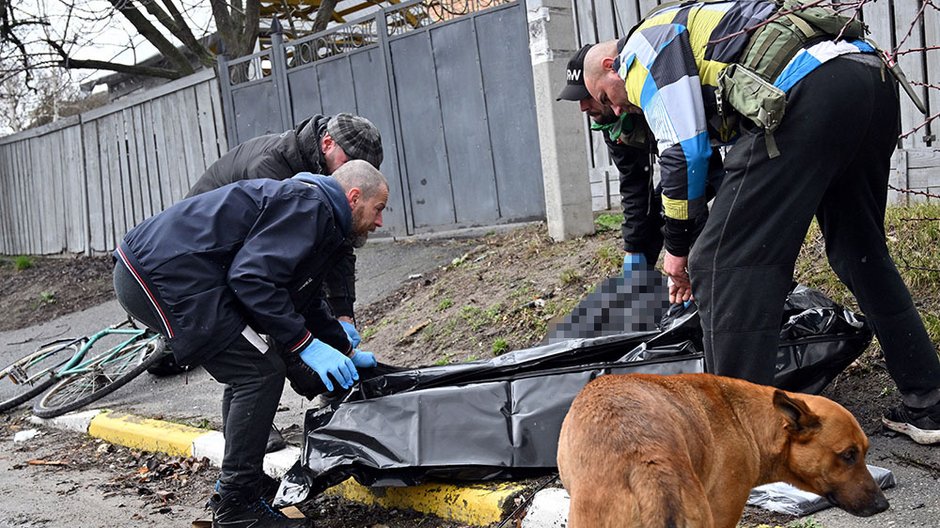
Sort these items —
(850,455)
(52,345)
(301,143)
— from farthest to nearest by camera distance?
1. (52,345)
2. (301,143)
3. (850,455)

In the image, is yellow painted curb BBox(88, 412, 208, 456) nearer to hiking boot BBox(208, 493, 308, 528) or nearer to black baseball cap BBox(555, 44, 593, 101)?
hiking boot BBox(208, 493, 308, 528)

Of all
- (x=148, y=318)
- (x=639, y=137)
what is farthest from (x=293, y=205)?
(x=639, y=137)

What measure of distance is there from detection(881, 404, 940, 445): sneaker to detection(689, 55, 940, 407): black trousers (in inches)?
33.3

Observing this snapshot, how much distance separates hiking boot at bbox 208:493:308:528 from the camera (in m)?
3.91

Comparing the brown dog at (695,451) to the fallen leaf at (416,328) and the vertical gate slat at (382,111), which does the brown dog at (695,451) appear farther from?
the vertical gate slat at (382,111)

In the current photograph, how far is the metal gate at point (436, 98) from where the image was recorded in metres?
8.82

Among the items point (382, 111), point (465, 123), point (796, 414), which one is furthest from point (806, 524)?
point (382, 111)

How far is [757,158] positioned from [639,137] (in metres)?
1.03

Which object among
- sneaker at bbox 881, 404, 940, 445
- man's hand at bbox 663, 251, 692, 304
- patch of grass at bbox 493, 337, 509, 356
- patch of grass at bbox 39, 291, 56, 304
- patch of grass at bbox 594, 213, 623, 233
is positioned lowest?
sneaker at bbox 881, 404, 940, 445

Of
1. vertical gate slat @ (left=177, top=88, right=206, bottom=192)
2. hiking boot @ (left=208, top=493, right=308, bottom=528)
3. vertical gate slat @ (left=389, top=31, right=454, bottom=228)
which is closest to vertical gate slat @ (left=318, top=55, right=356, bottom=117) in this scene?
vertical gate slat @ (left=389, top=31, right=454, bottom=228)

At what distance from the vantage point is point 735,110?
3246mm

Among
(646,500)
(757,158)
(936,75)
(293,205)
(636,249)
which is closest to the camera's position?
(646,500)

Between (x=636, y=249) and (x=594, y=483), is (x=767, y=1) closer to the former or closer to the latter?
(x=636, y=249)

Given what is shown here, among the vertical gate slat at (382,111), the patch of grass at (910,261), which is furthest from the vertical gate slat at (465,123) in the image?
the patch of grass at (910,261)
